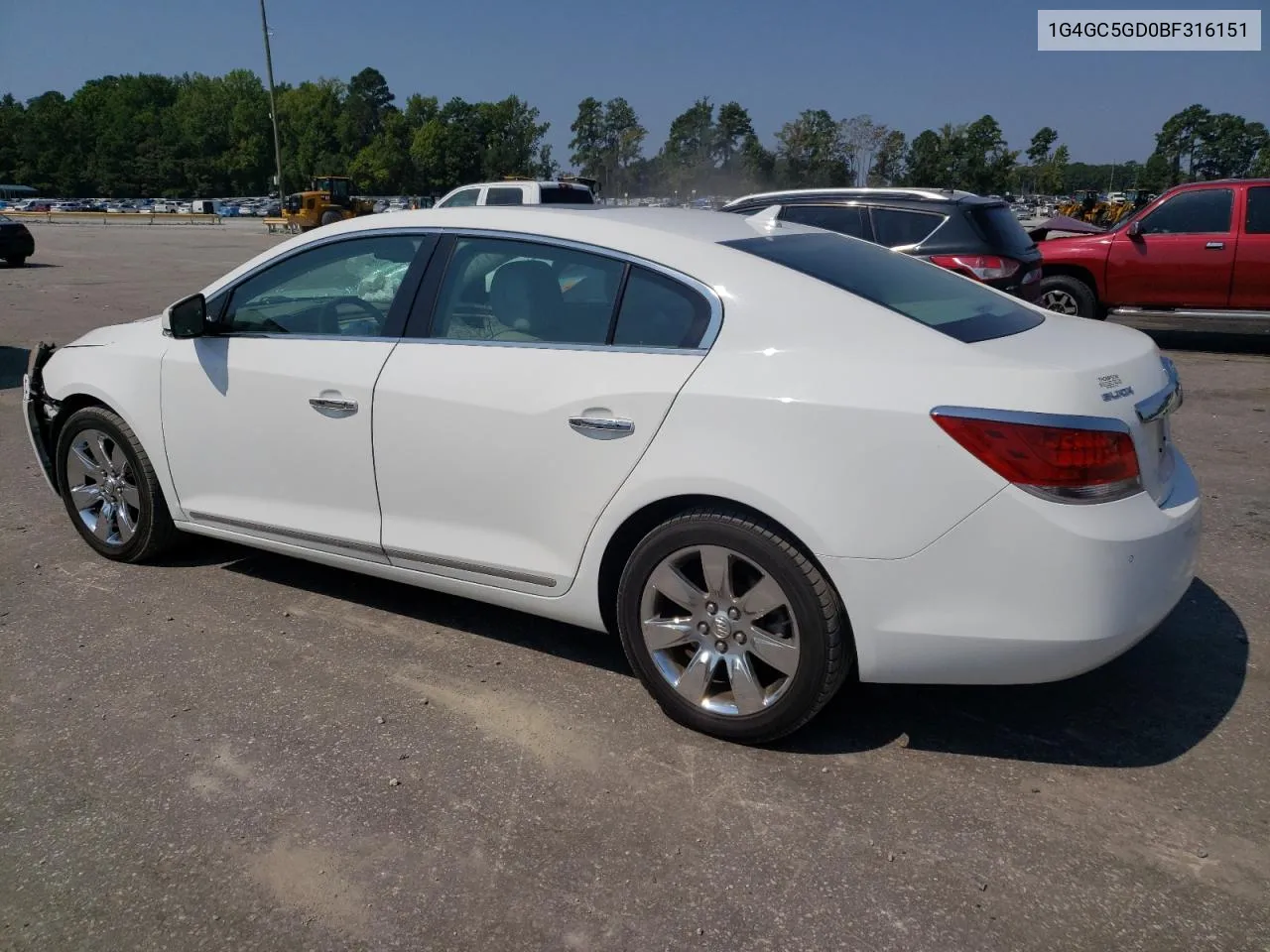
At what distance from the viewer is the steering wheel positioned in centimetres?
383

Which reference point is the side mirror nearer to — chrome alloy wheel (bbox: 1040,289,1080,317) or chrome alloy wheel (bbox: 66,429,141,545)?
chrome alloy wheel (bbox: 66,429,141,545)

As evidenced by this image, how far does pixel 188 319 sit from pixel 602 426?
1972mm

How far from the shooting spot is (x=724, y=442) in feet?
9.67

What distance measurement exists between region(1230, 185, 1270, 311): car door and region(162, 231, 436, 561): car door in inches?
390

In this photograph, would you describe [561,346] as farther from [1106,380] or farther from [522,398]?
[1106,380]

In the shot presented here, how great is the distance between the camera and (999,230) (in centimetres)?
912

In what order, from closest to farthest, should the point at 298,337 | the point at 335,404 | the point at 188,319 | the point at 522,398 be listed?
1. the point at 522,398
2. the point at 335,404
3. the point at 298,337
4. the point at 188,319

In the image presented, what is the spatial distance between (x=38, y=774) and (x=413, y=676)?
1148 millimetres

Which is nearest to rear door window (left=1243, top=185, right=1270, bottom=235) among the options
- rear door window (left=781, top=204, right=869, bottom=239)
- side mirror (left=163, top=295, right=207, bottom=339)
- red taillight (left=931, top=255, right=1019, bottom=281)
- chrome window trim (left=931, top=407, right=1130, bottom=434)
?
red taillight (left=931, top=255, right=1019, bottom=281)

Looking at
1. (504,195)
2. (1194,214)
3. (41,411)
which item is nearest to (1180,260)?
(1194,214)

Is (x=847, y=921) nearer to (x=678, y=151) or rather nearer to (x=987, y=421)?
(x=987, y=421)

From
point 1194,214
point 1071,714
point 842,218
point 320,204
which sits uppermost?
point 320,204

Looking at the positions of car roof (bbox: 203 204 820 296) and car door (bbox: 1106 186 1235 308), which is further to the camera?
car door (bbox: 1106 186 1235 308)

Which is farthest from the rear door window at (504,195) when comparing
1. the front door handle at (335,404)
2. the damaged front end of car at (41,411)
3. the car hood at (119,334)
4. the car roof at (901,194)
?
the front door handle at (335,404)
